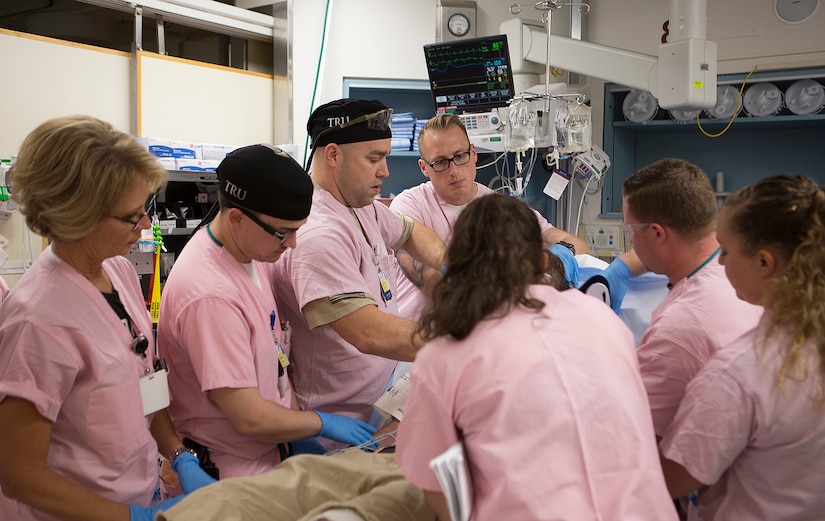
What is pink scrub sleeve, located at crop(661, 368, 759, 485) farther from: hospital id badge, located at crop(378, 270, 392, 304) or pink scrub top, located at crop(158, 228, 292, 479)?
hospital id badge, located at crop(378, 270, 392, 304)

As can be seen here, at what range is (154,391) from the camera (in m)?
1.62

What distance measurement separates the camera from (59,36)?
497 centimetres

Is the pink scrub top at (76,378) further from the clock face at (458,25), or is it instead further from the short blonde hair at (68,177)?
the clock face at (458,25)

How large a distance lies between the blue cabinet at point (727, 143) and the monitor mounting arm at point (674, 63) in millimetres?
1774

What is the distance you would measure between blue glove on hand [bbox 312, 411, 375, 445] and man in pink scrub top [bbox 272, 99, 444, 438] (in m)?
0.18

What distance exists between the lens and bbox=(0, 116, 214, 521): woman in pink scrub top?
1.36 m

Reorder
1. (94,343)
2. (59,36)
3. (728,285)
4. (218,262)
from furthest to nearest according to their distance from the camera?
1. (59,36)
2. (218,262)
3. (728,285)
4. (94,343)

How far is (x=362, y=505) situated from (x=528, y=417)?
0.41 m

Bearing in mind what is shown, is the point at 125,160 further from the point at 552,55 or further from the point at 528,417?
the point at 552,55

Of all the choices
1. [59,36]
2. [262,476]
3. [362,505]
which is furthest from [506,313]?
[59,36]

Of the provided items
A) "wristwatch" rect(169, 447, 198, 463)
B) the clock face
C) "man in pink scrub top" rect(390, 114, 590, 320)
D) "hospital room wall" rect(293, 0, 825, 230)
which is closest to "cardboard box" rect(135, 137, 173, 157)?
"hospital room wall" rect(293, 0, 825, 230)

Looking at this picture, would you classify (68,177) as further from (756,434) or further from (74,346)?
(756,434)

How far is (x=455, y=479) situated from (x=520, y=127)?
303 cm

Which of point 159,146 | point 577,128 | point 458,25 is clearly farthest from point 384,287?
point 458,25
